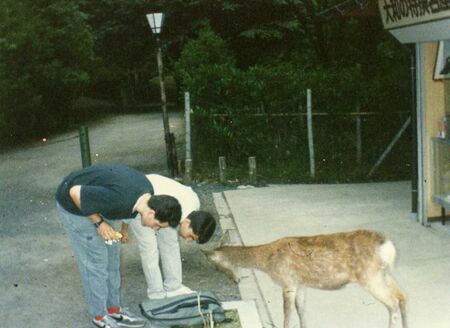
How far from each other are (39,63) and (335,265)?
23767 millimetres

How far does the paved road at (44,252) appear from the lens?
6.69 metres

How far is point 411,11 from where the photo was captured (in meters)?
8.13

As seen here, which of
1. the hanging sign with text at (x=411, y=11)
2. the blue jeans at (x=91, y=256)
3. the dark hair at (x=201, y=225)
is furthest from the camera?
the hanging sign with text at (x=411, y=11)

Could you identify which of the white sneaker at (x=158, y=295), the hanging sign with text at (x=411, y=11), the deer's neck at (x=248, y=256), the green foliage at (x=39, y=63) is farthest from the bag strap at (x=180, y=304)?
the green foliage at (x=39, y=63)

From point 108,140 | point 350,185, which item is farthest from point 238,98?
point 108,140

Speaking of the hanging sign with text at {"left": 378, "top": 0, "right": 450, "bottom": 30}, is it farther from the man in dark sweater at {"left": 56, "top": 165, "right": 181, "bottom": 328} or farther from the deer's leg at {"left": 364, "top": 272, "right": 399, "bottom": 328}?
the man in dark sweater at {"left": 56, "top": 165, "right": 181, "bottom": 328}

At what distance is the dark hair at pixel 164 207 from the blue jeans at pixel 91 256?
727 mm

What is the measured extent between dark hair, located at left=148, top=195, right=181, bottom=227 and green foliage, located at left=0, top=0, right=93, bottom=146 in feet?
64.6

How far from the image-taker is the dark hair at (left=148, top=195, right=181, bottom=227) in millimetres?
5027

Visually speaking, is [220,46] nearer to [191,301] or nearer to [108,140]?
[108,140]

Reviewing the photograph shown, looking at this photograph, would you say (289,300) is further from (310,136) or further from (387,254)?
(310,136)

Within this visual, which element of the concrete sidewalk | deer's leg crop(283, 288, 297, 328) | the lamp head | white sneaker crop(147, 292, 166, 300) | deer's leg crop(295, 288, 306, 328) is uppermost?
the lamp head

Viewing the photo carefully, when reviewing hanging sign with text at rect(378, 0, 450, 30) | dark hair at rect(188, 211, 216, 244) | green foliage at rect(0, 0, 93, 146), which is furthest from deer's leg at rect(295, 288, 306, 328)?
green foliage at rect(0, 0, 93, 146)

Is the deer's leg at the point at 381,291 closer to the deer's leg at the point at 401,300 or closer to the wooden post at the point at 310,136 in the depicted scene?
the deer's leg at the point at 401,300
